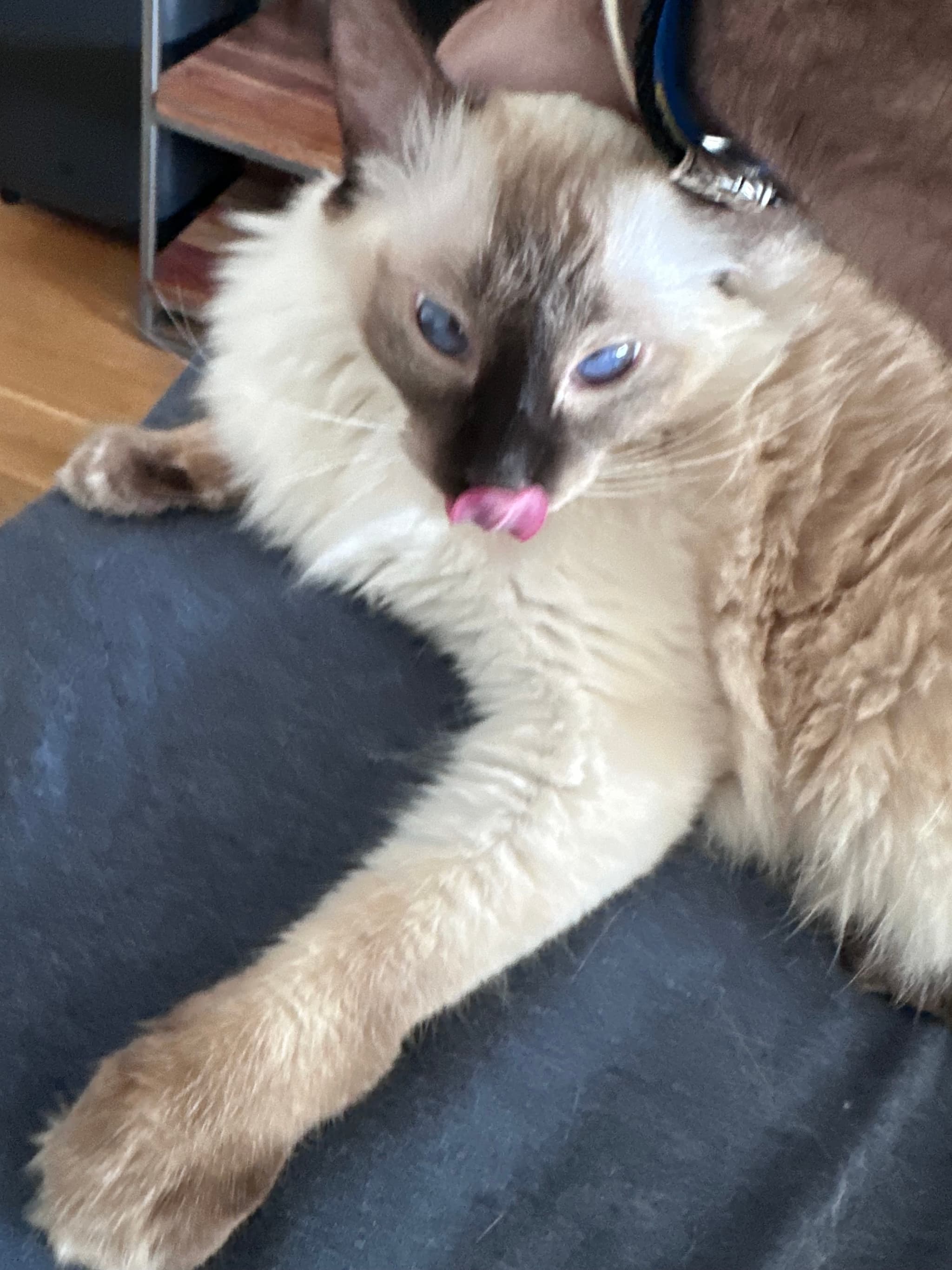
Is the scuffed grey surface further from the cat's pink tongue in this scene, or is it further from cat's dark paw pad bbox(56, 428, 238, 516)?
the cat's pink tongue

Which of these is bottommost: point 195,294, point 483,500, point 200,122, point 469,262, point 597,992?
point 195,294

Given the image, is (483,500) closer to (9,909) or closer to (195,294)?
(9,909)

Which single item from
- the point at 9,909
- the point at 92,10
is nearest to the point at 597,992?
the point at 9,909

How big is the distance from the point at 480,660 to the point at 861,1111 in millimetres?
496

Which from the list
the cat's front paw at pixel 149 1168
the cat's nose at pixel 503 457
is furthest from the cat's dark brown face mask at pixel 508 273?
the cat's front paw at pixel 149 1168

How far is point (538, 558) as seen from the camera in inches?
35.8

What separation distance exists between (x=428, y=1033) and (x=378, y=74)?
31.0 inches

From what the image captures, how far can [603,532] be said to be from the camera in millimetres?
910

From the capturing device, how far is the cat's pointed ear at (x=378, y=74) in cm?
80

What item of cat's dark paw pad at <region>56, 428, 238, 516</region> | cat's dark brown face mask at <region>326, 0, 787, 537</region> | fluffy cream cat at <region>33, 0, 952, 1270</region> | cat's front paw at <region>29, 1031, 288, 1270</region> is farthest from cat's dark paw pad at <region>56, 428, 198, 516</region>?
cat's front paw at <region>29, 1031, 288, 1270</region>

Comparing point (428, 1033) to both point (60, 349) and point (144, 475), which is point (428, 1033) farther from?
point (60, 349)

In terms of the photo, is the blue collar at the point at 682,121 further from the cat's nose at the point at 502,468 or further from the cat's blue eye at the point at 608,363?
the cat's nose at the point at 502,468

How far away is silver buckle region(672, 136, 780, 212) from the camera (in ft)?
2.66

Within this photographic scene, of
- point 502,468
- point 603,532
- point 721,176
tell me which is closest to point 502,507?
point 502,468
